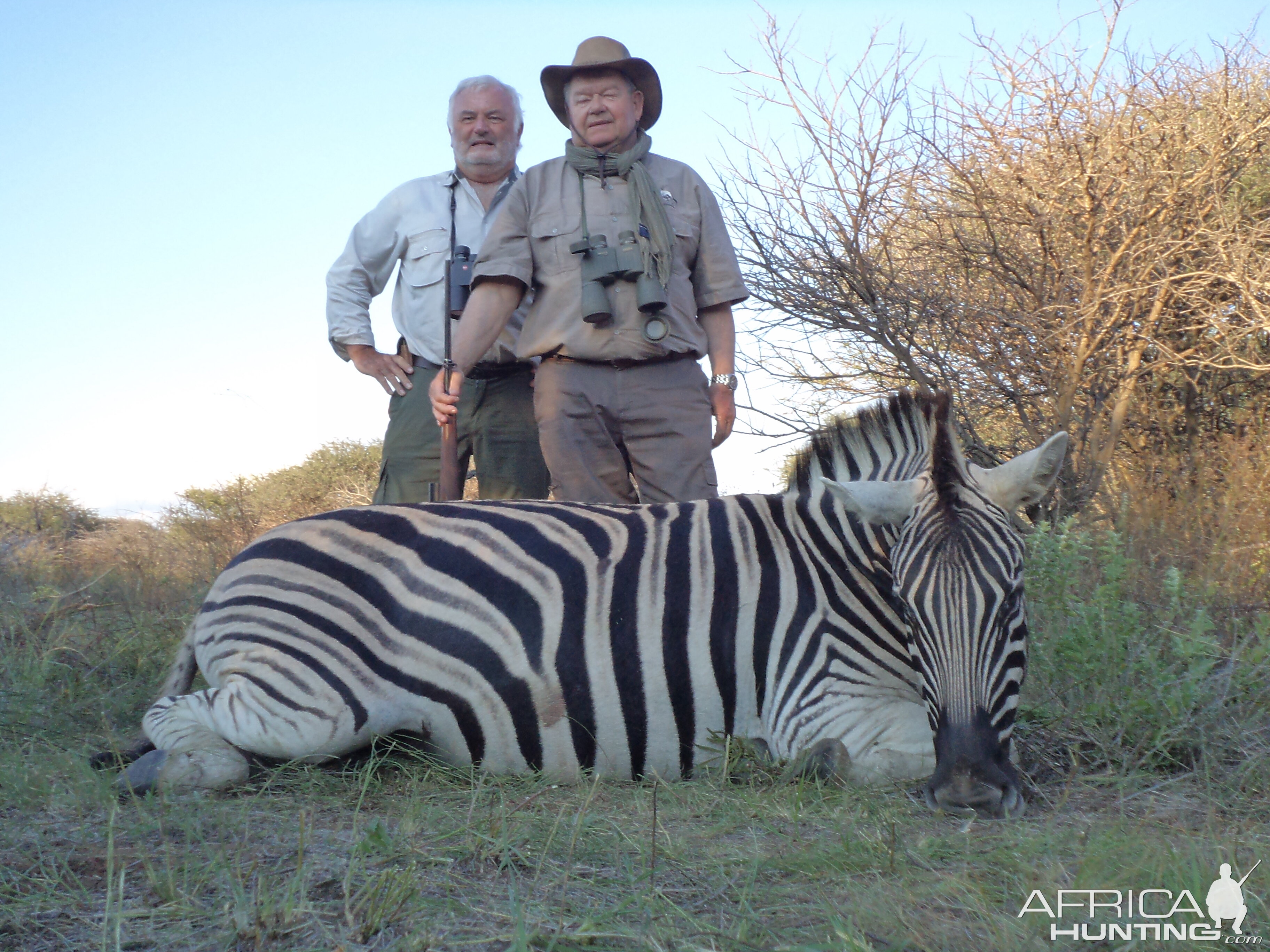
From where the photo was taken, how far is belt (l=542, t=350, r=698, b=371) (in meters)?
4.32

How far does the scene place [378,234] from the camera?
17.2ft

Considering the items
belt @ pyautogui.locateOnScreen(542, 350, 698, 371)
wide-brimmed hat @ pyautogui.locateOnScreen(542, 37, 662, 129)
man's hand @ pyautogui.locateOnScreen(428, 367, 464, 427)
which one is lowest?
man's hand @ pyautogui.locateOnScreen(428, 367, 464, 427)

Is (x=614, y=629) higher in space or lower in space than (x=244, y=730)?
higher

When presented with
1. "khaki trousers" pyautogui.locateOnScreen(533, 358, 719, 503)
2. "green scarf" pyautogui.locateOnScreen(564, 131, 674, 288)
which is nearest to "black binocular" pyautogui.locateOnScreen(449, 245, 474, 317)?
"khaki trousers" pyautogui.locateOnScreen(533, 358, 719, 503)

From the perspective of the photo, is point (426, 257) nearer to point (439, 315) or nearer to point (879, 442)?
point (439, 315)

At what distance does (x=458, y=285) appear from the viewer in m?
→ 4.84

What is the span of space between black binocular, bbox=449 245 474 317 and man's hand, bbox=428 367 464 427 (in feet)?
1.50

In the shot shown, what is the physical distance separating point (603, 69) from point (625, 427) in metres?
1.57

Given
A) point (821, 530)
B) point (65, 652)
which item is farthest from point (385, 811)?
point (65, 652)

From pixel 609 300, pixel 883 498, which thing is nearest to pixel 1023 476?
pixel 883 498

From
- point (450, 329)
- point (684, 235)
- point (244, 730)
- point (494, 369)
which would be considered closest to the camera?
point (244, 730)

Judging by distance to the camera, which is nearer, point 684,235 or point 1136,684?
point 1136,684

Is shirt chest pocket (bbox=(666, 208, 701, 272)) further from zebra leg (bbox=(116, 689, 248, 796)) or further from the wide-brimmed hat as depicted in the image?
zebra leg (bbox=(116, 689, 248, 796))

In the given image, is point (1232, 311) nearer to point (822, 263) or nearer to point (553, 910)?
point (822, 263)
